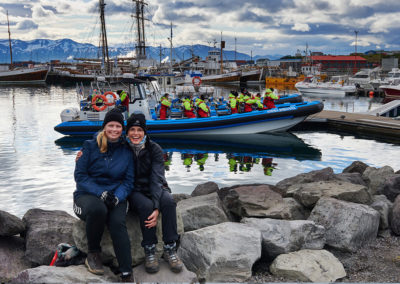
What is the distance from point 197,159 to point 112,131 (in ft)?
31.3

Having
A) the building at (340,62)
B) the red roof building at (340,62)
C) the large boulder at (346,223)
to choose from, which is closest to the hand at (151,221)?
the large boulder at (346,223)

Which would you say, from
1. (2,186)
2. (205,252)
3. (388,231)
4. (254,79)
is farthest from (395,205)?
(254,79)

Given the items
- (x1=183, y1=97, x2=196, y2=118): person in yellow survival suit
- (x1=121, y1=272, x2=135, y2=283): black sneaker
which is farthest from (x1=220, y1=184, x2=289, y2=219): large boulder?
(x1=183, y1=97, x2=196, y2=118): person in yellow survival suit

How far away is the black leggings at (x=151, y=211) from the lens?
3616 millimetres

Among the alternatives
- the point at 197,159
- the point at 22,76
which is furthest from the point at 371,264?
the point at 22,76

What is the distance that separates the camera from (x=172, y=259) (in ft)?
12.0

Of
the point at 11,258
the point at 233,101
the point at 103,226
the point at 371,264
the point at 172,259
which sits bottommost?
the point at 371,264

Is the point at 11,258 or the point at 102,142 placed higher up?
the point at 102,142

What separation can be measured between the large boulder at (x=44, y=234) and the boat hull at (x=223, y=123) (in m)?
11.5

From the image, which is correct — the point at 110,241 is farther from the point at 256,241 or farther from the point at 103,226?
the point at 256,241

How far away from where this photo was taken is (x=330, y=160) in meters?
→ 13.0

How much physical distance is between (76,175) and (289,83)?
208 ft

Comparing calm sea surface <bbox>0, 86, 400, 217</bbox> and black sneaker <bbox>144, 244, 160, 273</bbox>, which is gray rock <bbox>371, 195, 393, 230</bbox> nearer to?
black sneaker <bbox>144, 244, 160, 273</bbox>

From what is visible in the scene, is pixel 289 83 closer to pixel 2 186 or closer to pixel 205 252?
pixel 2 186
